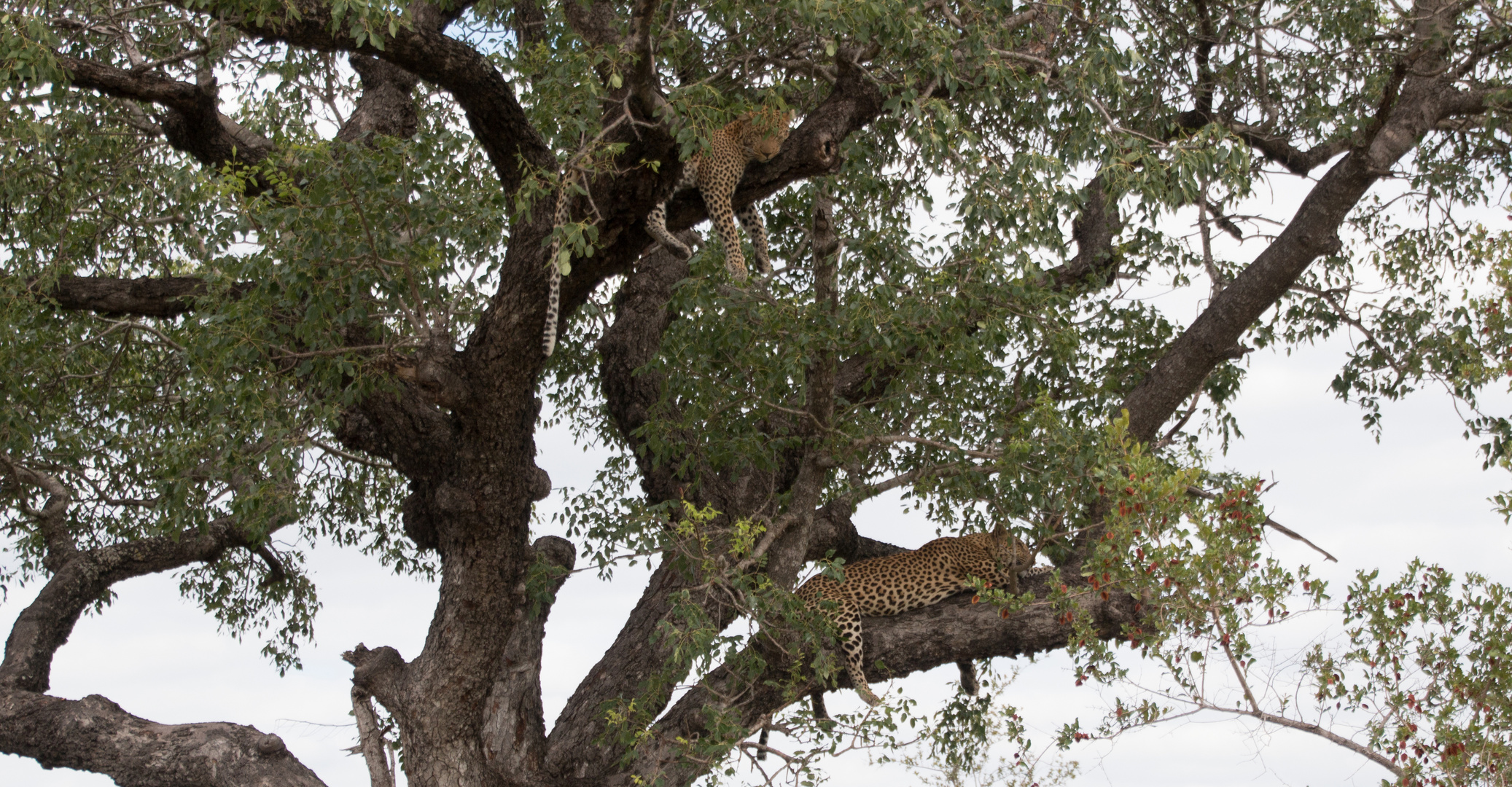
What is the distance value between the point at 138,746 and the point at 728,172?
4.67 meters

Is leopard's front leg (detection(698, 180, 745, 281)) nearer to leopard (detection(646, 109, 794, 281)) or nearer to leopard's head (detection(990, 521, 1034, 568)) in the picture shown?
leopard (detection(646, 109, 794, 281))

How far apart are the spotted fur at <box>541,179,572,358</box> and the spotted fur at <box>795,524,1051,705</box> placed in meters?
1.97

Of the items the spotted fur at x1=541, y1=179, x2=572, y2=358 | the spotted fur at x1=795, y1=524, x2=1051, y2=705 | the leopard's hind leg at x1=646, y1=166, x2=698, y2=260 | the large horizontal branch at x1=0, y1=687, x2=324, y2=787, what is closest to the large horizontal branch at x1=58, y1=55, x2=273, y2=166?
the spotted fur at x1=541, y1=179, x2=572, y2=358

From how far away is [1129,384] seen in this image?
7.58 m

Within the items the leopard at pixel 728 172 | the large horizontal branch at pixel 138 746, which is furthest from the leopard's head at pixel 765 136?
the large horizontal branch at pixel 138 746

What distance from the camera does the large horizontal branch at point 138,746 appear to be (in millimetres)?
6926

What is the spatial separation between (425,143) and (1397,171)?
18.6 feet

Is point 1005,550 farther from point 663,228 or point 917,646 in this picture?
point 663,228

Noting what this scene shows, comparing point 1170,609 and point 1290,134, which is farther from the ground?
point 1290,134

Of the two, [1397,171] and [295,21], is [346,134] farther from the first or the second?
[1397,171]

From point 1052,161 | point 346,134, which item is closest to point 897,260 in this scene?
point 1052,161

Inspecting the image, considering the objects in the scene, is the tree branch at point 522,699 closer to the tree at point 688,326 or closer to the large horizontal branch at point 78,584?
the tree at point 688,326

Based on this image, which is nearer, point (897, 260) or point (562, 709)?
point (897, 260)

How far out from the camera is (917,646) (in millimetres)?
6820
